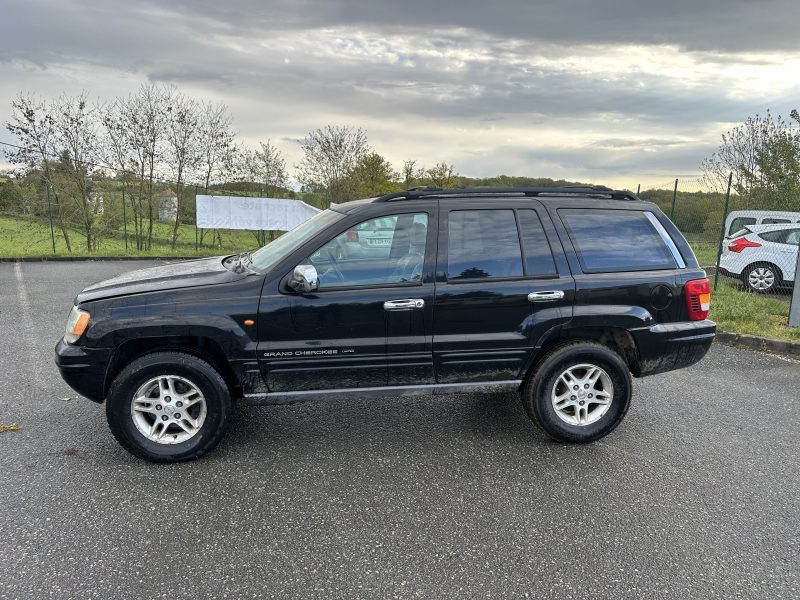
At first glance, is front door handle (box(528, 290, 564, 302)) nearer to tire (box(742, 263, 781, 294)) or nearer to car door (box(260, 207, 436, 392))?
car door (box(260, 207, 436, 392))

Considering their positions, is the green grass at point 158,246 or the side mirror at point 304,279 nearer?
the side mirror at point 304,279

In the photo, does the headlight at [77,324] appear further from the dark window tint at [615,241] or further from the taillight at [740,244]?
the taillight at [740,244]

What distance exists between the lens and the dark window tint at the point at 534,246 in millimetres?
3629

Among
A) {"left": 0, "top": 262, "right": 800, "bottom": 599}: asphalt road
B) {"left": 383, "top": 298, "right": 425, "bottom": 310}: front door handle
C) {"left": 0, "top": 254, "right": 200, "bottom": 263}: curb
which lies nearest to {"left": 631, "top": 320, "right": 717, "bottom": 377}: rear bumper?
{"left": 0, "top": 262, "right": 800, "bottom": 599}: asphalt road

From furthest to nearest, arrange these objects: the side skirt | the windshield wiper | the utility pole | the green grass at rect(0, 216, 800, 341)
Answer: the green grass at rect(0, 216, 800, 341), the utility pole, the windshield wiper, the side skirt

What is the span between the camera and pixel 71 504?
2.91 m

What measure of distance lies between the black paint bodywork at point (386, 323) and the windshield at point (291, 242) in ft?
0.37

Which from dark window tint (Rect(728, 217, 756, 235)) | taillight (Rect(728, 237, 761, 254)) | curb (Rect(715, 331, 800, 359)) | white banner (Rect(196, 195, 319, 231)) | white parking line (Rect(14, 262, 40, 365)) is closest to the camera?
white parking line (Rect(14, 262, 40, 365))

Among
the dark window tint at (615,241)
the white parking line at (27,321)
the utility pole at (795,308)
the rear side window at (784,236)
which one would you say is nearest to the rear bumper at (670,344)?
the dark window tint at (615,241)

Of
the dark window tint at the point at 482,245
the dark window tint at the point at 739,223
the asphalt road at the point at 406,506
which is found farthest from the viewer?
the dark window tint at the point at 739,223

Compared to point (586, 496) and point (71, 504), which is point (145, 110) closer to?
point (71, 504)

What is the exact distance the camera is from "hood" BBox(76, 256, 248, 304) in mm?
3386

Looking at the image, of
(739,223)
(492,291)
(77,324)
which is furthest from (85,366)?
(739,223)

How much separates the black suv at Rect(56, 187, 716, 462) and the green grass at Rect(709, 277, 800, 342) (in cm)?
390
